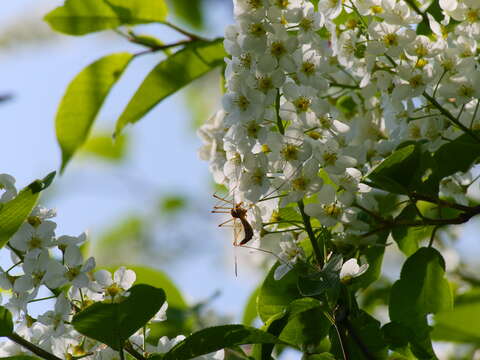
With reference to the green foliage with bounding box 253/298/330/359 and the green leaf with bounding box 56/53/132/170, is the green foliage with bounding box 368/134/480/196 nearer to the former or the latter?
the green foliage with bounding box 253/298/330/359

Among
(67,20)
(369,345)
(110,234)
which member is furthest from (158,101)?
(110,234)

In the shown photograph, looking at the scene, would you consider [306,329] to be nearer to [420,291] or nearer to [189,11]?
[420,291]

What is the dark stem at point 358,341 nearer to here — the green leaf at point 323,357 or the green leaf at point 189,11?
the green leaf at point 323,357

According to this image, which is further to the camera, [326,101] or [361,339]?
[326,101]

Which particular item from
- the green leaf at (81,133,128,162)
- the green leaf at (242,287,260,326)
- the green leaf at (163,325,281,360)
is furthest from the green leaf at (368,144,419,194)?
the green leaf at (81,133,128,162)

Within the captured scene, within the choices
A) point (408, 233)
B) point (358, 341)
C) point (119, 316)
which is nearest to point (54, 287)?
point (119, 316)

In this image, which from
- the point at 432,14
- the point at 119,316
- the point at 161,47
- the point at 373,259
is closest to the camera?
the point at 119,316

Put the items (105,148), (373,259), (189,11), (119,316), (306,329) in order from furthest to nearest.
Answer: (105,148)
(189,11)
(373,259)
(306,329)
(119,316)

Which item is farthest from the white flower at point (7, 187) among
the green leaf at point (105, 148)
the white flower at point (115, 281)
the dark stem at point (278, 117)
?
the green leaf at point (105, 148)
